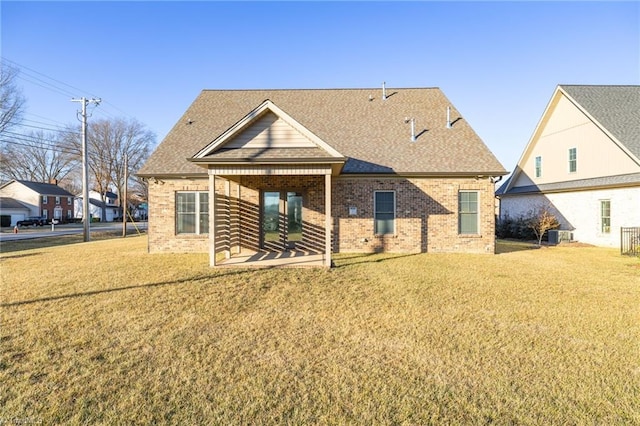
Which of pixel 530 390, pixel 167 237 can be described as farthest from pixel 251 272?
pixel 530 390

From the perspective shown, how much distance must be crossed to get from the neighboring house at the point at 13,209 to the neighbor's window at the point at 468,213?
5378cm

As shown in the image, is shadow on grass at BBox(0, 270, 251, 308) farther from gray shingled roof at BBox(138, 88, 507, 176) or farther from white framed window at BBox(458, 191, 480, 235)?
white framed window at BBox(458, 191, 480, 235)

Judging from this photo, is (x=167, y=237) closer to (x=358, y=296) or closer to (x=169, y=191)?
(x=169, y=191)

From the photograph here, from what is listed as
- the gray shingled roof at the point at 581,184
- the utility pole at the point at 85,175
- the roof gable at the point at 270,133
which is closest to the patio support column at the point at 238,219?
the roof gable at the point at 270,133

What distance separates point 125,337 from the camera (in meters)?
4.50

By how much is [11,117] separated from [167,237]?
96.9 ft

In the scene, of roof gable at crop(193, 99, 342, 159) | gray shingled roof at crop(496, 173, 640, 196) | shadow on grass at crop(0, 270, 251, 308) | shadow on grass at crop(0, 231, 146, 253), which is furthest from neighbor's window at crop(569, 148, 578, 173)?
shadow on grass at crop(0, 231, 146, 253)

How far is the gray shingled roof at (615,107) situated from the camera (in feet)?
47.3

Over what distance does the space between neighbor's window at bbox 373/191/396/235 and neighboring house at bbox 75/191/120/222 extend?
55.1m

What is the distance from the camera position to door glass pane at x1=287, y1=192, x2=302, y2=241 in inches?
488

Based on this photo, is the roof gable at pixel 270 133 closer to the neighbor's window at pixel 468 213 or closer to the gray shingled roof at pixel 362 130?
the gray shingled roof at pixel 362 130

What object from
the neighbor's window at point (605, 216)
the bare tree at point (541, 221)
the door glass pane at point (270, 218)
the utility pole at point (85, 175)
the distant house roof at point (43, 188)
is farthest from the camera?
the distant house roof at point (43, 188)

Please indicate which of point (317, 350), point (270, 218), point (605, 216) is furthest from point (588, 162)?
point (317, 350)

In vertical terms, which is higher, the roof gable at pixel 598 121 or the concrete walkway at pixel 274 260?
the roof gable at pixel 598 121
